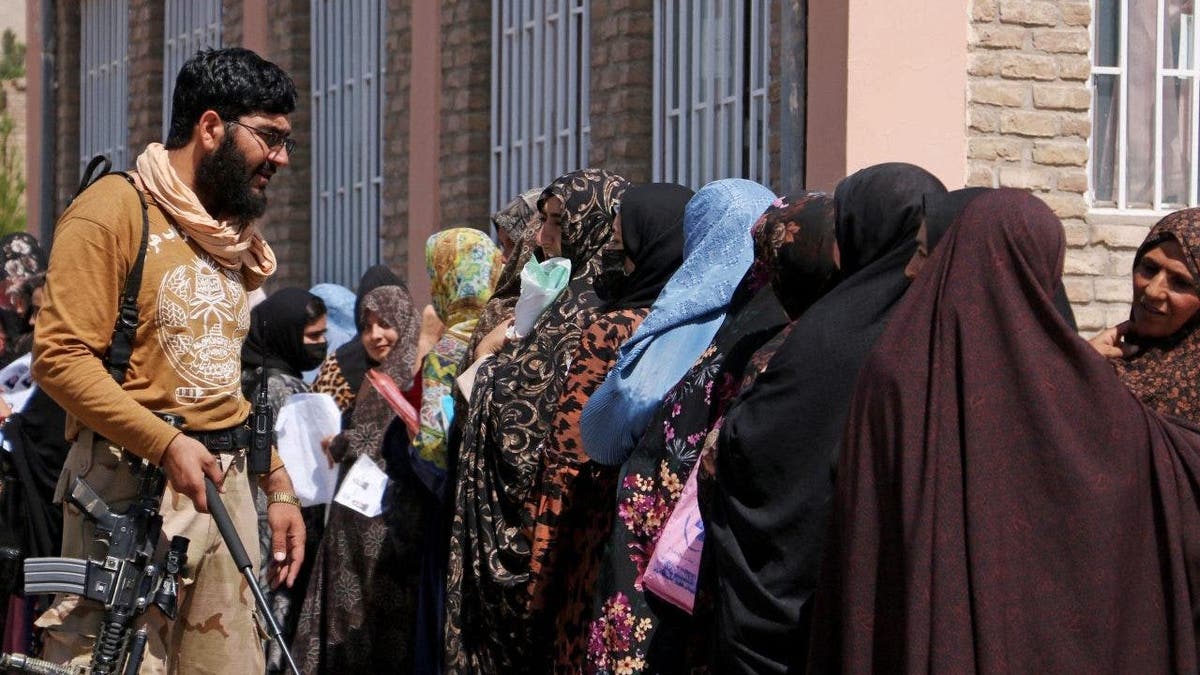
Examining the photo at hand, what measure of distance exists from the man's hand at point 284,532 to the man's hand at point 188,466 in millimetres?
533

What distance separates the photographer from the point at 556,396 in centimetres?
553

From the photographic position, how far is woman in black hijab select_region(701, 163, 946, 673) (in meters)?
3.84

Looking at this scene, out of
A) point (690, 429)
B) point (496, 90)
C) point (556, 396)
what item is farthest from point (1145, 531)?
point (496, 90)

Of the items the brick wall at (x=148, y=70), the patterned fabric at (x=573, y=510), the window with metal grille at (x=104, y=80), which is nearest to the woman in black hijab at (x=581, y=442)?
Answer: the patterned fabric at (x=573, y=510)

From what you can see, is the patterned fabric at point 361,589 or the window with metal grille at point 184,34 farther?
the window with metal grille at point 184,34

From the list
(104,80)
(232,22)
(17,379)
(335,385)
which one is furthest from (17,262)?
(104,80)

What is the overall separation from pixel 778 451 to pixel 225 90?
158cm

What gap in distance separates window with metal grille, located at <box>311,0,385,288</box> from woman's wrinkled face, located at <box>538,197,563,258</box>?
6463 millimetres

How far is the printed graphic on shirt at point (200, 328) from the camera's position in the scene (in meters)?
4.34

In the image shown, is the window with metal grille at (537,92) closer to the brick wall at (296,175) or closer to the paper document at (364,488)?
the brick wall at (296,175)

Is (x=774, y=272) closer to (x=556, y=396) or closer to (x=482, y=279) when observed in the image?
(x=556, y=396)

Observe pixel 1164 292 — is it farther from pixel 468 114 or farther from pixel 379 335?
pixel 468 114

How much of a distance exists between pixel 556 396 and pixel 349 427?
1.79 m

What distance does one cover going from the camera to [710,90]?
8773mm
